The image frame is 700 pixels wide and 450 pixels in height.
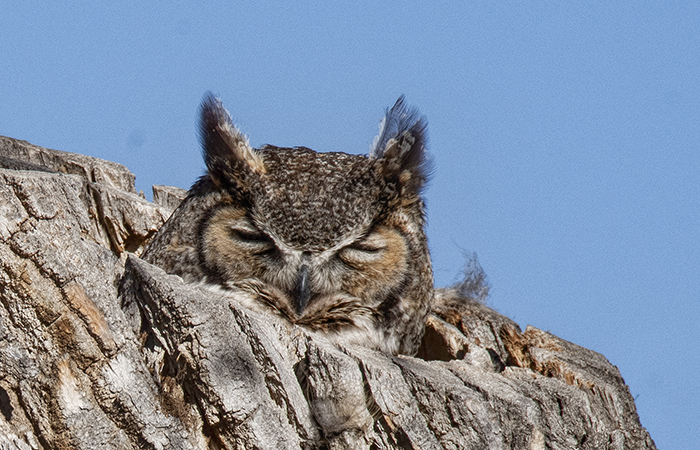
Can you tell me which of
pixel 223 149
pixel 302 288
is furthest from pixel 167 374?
pixel 223 149

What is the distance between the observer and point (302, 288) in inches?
112

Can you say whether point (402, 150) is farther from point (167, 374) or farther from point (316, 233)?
point (167, 374)

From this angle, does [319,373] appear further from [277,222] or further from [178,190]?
[178,190]

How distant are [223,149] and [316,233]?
24.3 inches

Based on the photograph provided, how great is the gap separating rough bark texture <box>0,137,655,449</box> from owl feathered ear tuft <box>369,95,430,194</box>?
1043 mm

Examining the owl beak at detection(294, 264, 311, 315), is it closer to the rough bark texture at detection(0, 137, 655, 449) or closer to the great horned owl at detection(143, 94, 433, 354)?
the great horned owl at detection(143, 94, 433, 354)

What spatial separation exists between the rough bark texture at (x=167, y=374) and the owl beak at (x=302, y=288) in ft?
1.63

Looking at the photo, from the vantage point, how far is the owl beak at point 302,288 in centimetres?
285

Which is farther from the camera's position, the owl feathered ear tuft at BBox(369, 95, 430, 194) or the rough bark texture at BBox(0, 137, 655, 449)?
A: the owl feathered ear tuft at BBox(369, 95, 430, 194)

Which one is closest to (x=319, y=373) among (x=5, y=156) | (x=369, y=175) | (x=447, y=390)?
(x=447, y=390)

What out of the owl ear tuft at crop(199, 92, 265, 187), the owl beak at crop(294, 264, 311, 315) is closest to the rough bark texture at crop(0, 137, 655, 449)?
the owl beak at crop(294, 264, 311, 315)

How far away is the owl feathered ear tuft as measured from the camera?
3.28 m

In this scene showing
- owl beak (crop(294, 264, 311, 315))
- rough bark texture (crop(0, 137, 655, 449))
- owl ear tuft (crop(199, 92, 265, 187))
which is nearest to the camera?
rough bark texture (crop(0, 137, 655, 449))

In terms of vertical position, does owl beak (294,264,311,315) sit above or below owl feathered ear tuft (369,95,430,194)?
below
